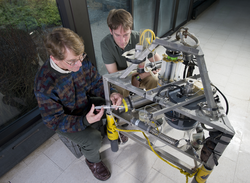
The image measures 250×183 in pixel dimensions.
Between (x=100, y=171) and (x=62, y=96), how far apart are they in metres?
0.73

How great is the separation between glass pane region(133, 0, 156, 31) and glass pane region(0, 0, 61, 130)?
139 cm

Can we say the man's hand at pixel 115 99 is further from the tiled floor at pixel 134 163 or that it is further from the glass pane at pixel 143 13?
the glass pane at pixel 143 13

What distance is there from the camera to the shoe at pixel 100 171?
132 centimetres

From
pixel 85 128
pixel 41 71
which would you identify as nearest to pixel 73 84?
pixel 41 71

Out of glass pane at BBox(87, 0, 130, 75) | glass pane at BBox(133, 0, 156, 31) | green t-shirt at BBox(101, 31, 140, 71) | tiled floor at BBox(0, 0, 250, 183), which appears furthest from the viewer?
glass pane at BBox(133, 0, 156, 31)

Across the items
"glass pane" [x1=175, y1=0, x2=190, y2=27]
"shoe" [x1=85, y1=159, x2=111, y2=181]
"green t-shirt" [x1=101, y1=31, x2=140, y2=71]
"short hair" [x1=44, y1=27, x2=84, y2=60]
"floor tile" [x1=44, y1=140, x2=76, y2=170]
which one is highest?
"short hair" [x1=44, y1=27, x2=84, y2=60]

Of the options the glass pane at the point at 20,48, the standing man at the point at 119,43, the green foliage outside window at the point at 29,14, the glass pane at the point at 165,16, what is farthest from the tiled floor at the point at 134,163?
the glass pane at the point at 165,16

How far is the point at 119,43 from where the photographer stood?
139 cm

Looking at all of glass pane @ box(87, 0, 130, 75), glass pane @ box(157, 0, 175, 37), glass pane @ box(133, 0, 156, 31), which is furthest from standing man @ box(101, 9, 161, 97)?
glass pane @ box(157, 0, 175, 37)

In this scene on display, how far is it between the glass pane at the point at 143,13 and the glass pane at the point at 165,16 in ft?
0.93

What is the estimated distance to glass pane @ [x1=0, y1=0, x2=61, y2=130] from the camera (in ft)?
4.29

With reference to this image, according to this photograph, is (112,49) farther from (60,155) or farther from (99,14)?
(60,155)

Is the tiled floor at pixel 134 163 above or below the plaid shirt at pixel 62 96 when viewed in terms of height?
below

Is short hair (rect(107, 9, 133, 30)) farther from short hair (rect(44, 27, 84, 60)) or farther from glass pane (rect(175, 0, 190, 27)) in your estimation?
glass pane (rect(175, 0, 190, 27))
